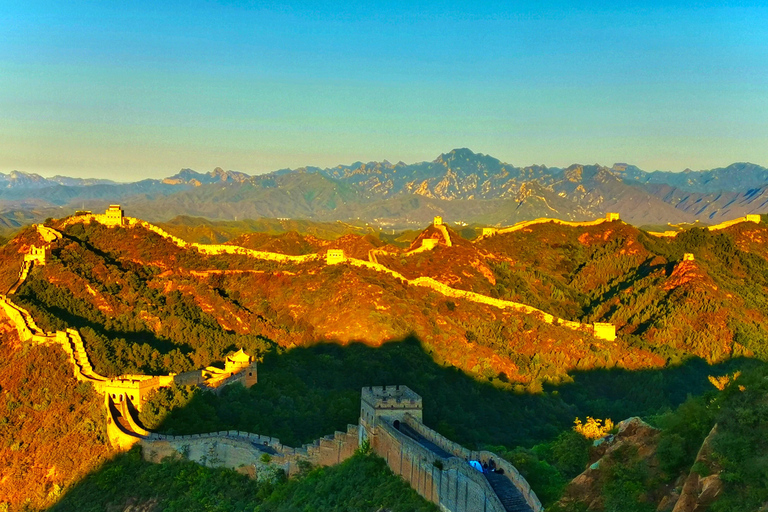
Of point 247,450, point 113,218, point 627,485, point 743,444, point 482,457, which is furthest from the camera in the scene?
point 113,218

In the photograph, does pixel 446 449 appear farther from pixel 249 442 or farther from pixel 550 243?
pixel 550 243

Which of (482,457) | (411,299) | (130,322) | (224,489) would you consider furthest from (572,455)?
(411,299)

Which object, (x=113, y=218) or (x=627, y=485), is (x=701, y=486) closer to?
(x=627, y=485)

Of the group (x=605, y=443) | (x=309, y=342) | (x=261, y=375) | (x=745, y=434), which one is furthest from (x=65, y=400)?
(x=745, y=434)

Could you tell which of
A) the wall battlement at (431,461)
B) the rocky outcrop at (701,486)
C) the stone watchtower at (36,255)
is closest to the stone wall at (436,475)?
the wall battlement at (431,461)

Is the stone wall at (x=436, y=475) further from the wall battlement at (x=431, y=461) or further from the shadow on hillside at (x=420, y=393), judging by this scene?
the shadow on hillside at (x=420, y=393)

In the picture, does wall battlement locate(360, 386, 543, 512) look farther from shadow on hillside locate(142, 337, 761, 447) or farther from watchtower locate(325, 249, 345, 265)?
watchtower locate(325, 249, 345, 265)

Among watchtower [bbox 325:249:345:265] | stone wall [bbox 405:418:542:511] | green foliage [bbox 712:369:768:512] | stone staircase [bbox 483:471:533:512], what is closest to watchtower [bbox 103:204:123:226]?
watchtower [bbox 325:249:345:265]

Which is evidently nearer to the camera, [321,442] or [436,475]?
[436,475]
